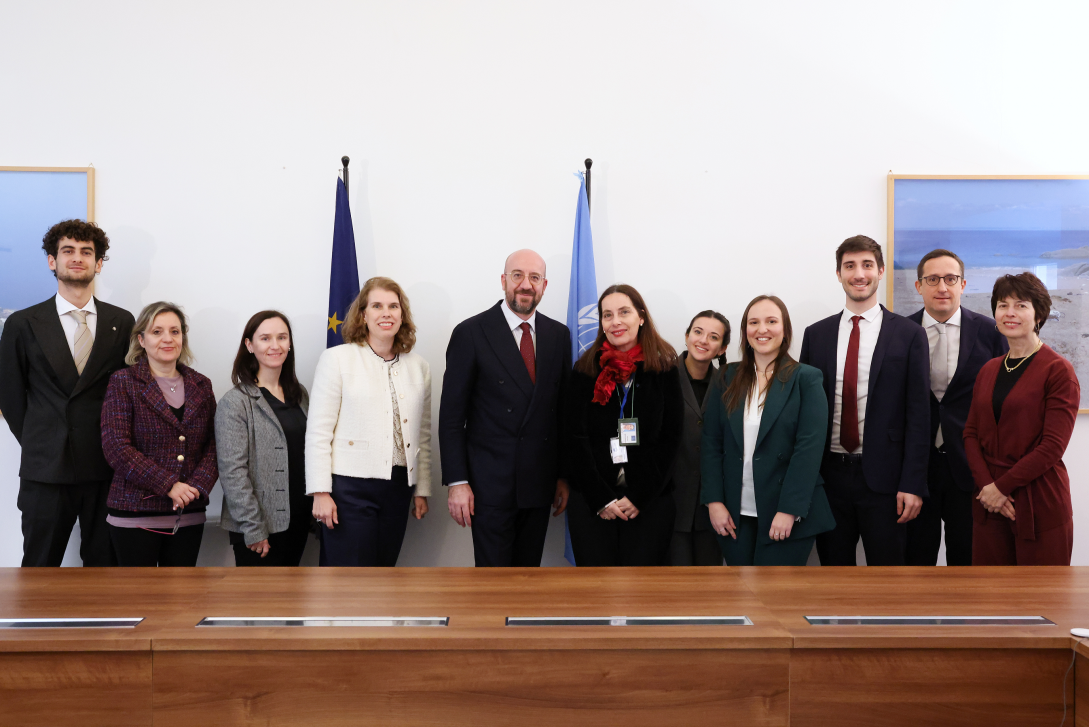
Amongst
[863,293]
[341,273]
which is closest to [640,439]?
[863,293]

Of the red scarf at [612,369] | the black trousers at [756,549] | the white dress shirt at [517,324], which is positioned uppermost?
the white dress shirt at [517,324]

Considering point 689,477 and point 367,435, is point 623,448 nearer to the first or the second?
point 689,477

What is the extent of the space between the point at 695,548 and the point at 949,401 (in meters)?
1.28

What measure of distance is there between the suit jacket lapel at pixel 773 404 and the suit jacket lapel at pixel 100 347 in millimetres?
2809

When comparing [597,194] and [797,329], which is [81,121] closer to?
[597,194]

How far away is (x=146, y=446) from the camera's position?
2963mm

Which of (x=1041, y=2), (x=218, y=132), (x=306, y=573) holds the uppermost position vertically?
(x=1041, y=2)

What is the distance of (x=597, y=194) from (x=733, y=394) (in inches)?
57.4

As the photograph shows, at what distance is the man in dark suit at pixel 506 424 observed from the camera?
3.02 meters

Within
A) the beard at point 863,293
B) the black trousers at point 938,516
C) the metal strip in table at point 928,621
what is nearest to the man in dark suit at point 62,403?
the metal strip in table at point 928,621

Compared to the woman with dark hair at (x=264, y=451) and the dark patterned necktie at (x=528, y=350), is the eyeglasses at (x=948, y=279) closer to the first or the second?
the dark patterned necktie at (x=528, y=350)

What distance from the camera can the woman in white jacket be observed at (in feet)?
9.86

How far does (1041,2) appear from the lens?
3838 millimetres

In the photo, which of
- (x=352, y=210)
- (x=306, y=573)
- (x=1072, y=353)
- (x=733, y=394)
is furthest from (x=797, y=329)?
(x=306, y=573)
